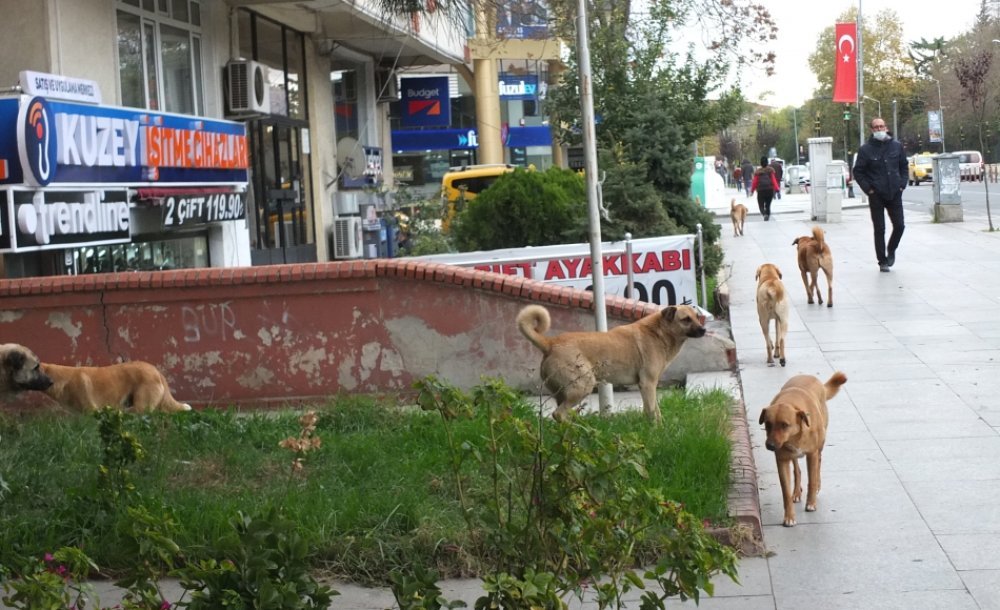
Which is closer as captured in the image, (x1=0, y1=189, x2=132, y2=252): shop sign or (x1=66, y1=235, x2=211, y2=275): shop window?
(x1=0, y1=189, x2=132, y2=252): shop sign

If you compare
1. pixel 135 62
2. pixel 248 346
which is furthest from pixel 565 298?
pixel 135 62

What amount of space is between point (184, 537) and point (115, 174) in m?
8.29

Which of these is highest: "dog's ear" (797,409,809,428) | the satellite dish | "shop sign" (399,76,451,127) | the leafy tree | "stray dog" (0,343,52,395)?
the leafy tree

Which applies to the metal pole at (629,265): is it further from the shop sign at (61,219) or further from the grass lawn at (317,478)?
the shop sign at (61,219)

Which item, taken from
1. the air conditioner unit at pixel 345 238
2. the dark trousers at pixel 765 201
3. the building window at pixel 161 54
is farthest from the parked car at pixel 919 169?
the building window at pixel 161 54

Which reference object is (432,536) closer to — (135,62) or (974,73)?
(135,62)

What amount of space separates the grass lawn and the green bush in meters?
7.81

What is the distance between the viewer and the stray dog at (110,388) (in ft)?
30.9

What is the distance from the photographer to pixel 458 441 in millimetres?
8016

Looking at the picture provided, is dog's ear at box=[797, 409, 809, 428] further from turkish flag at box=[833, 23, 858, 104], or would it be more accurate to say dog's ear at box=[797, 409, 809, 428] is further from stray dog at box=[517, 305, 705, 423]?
turkish flag at box=[833, 23, 858, 104]

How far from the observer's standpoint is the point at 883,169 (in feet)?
61.0

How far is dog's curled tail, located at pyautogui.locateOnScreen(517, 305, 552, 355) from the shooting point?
843cm

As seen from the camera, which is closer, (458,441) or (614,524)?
(614,524)

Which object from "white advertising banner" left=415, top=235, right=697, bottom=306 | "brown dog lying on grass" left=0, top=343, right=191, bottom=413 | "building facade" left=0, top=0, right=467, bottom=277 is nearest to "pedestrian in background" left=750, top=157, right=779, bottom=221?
"building facade" left=0, top=0, right=467, bottom=277
